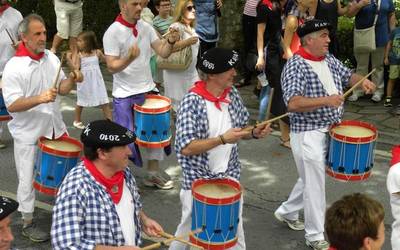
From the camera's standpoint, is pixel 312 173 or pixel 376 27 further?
pixel 376 27

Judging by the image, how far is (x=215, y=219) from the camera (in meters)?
4.86

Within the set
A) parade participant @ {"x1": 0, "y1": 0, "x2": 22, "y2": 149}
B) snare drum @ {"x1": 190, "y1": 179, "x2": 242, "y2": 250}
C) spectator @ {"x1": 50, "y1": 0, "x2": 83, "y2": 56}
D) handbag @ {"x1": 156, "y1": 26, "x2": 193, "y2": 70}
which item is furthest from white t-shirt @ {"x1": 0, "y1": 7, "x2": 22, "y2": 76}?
snare drum @ {"x1": 190, "y1": 179, "x2": 242, "y2": 250}

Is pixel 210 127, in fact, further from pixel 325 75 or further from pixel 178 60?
pixel 178 60

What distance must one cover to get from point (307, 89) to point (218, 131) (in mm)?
1133

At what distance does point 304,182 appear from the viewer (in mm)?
6238

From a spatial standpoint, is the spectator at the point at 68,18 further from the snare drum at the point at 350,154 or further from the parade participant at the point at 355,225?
the parade participant at the point at 355,225

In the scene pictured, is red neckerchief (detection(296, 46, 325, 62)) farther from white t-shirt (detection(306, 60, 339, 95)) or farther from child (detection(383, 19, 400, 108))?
child (detection(383, 19, 400, 108))

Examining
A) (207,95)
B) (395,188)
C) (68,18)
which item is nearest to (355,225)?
(395,188)

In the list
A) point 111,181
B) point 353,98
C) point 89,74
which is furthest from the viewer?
point 353,98

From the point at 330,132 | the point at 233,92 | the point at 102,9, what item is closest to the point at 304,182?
the point at 330,132

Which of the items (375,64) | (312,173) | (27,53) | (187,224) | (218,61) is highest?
(218,61)

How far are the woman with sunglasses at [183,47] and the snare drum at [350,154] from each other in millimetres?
2597

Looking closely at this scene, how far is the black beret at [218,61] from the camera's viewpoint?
514 cm

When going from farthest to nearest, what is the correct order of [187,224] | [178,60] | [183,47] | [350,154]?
[178,60] → [183,47] → [350,154] → [187,224]
